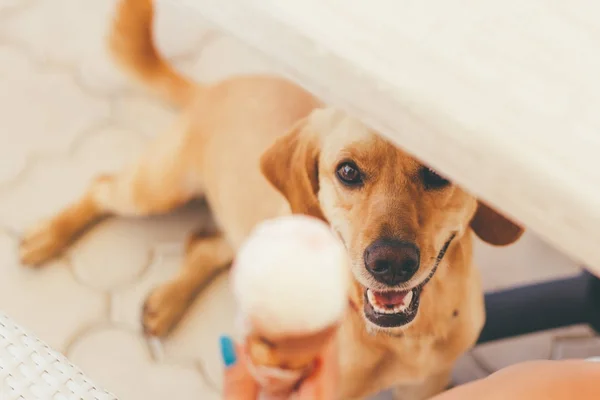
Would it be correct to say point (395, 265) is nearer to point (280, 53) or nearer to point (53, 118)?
point (280, 53)

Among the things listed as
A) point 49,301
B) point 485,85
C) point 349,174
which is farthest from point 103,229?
point 485,85

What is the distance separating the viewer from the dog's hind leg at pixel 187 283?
3.43 ft

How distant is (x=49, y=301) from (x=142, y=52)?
17.4 inches

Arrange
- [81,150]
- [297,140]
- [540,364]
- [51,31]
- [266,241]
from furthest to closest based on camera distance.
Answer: [51,31] < [81,150] < [297,140] < [540,364] < [266,241]

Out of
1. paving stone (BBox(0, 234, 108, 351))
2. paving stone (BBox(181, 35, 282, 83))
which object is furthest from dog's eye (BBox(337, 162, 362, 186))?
paving stone (BBox(181, 35, 282, 83))

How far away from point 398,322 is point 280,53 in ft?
1.09

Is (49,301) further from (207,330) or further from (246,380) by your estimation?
(246,380)

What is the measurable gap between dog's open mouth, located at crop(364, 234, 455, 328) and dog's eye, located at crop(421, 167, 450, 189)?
0.24 ft

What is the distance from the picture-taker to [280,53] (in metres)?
0.33

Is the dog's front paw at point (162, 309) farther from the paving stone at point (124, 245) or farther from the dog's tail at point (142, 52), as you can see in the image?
the dog's tail at point (142, 52)

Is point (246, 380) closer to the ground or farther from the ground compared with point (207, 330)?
farther from the ground

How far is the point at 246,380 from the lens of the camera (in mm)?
490

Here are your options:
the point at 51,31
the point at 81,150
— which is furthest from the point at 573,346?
the point at 51,31

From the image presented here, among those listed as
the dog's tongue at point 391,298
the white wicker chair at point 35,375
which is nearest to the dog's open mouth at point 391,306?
the dog's tongue at point 391,298
